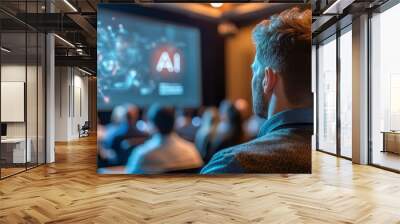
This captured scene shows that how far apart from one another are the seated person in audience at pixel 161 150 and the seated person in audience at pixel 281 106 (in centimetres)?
36

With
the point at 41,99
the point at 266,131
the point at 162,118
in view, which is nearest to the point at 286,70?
the point at 266,131

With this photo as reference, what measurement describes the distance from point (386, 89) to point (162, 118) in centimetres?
441

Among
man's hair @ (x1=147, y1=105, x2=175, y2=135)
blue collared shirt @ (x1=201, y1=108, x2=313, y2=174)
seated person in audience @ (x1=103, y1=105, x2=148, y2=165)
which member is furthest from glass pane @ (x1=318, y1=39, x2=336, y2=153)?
seated person in audience @ (x1=103, y1=105, x2=148, y2=165)

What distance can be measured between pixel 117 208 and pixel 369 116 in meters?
5.89

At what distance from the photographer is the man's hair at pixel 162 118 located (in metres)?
6.19

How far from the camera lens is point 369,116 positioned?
7.89 m

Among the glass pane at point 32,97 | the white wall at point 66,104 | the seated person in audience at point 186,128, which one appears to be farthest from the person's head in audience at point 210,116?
the white wall at point 66,104

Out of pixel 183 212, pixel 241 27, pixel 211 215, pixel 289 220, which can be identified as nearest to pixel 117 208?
pixel 183 212

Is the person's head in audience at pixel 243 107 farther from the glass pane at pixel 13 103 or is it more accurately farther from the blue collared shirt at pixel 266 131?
the glass pane at pixel 13 103

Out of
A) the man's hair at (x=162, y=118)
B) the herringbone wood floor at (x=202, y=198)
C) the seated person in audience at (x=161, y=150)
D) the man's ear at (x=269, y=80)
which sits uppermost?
the man's ear at (x=269, y=80)

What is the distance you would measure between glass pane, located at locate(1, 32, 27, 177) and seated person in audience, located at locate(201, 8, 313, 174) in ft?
11.8

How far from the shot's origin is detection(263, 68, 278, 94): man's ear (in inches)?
243

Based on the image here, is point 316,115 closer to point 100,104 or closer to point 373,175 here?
point 373,175

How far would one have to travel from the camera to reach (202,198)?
4.74m
